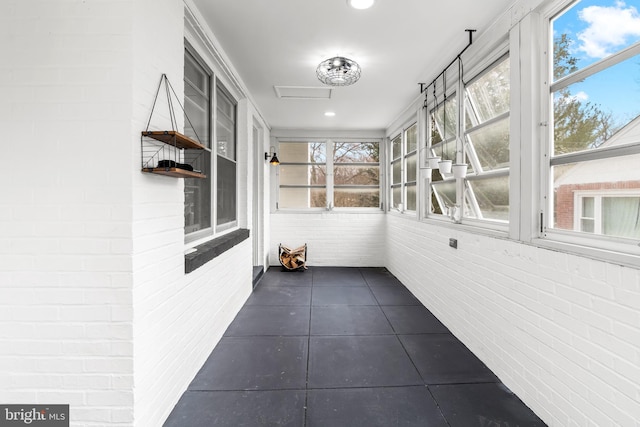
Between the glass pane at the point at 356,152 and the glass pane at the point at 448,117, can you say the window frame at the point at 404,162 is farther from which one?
the glass pane at the point at 448,117

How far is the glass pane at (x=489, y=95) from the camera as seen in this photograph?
2.45m

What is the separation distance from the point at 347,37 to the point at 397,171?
3210 mm

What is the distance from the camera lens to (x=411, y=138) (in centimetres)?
482

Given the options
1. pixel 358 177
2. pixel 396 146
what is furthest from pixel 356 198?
pixel 396 146

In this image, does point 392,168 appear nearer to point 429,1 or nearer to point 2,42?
point 429,1

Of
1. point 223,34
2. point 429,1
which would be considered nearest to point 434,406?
point 429,1

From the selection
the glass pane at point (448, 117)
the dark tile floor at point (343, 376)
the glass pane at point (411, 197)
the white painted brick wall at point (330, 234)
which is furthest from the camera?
the white painted brick wall at point (330, 234)

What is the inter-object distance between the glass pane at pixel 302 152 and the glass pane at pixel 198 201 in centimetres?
340

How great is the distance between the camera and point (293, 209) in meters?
6.07

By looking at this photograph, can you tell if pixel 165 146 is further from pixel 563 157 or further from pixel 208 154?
pixel 563 157

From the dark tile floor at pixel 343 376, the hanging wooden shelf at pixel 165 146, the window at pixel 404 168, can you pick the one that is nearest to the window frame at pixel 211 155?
the hanging wooden shelf at pixel 165 146

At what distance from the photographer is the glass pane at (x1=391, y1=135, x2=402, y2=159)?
17.4ft

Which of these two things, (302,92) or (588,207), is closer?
(588,207)

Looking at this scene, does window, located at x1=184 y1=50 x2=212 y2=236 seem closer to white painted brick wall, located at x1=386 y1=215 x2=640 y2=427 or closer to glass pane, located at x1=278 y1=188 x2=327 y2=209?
white painted brick wall, located at x1=386 y1=215 x2=640 y2=427
